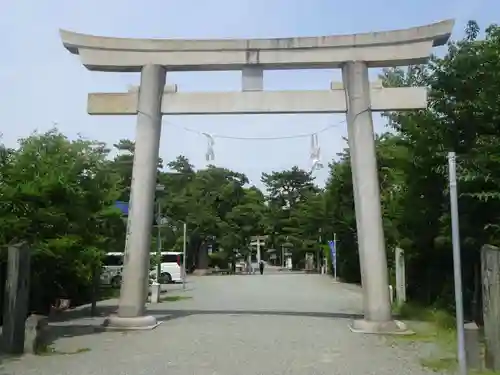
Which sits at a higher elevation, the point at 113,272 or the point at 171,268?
the point at 171,268

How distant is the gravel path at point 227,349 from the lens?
32.2 ft

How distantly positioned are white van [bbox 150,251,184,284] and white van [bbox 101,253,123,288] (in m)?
4.43

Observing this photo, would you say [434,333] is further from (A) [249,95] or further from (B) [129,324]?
(A) [249,95]

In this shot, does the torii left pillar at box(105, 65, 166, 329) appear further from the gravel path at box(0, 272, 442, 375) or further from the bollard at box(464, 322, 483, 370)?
the bollard at box(464, 322, 483, 370)

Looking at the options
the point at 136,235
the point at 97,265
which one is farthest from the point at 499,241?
the point at 97,265

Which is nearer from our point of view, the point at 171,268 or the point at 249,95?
the point at 249,95

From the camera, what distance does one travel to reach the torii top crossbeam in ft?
49.9

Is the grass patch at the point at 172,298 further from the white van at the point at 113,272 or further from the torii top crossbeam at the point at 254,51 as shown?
the torii top crossbeam at the point at 254,51

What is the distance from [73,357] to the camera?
434 inches

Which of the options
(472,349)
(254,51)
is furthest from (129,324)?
(472,349)

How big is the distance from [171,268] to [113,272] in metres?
6.31

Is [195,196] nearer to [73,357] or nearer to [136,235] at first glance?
[136,235]

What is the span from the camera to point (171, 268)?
41156 millimetres

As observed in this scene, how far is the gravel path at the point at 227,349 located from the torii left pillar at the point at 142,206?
724 mm
